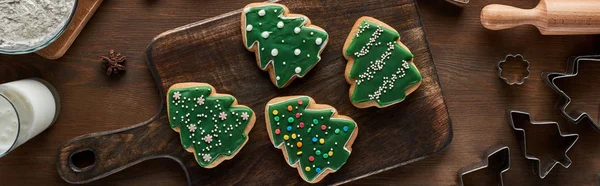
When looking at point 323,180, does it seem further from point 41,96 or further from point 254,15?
point 41,96

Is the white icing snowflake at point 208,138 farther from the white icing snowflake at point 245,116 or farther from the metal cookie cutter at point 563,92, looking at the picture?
the metal cookie cutter at point 563,92

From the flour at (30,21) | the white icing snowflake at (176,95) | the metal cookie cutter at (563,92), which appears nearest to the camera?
the flour at (30,21)

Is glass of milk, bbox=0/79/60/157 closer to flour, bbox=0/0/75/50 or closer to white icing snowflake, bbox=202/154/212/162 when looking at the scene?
flour, bbox=0/0/75/50

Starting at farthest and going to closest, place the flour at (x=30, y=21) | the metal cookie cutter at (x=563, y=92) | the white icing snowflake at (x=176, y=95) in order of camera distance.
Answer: the metal cookie cutter at (x=563, y=92), the white icing snowflake at (x=176, y=95), the flour at (x=30, y=21)

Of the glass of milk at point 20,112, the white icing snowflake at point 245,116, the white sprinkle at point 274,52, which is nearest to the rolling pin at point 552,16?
the white sprinkle at point 274,52

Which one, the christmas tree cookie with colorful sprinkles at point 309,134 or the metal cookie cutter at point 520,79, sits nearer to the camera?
the christmas tree cookie with colorful sprinkles at point 309,134

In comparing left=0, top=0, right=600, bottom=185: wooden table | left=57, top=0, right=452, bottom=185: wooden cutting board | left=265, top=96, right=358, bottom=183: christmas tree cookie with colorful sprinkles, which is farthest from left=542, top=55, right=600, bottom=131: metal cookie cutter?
left=265, top=96, right=358, bottom=183: christmas tree cookie with colorful sprinkles

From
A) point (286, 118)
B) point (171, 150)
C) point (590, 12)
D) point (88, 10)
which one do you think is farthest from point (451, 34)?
point (88, 10)
